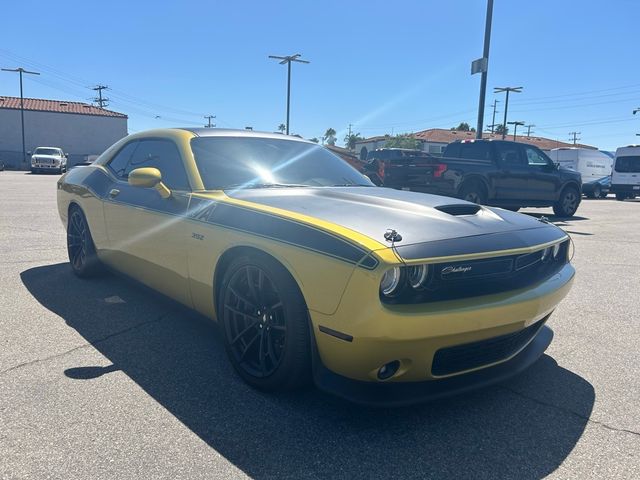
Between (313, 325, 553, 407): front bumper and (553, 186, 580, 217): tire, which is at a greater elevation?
(553, 186, 580, 217): tire

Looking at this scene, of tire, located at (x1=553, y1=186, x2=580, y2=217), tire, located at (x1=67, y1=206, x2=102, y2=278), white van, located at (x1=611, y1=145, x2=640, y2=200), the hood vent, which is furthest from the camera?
white van, located at (x1=611, y1=145, x2=640, y2=200)

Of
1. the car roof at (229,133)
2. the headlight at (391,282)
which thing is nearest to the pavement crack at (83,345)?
the car roof at (229,133)

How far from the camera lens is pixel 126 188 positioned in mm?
3947

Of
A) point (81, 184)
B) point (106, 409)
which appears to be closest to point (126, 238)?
point (81, 184)

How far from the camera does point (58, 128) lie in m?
50.9

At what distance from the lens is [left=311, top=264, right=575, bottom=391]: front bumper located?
6.77 feet

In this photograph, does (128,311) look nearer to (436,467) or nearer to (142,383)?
(142,383)

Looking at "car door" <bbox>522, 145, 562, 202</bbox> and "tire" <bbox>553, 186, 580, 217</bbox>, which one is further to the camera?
"tire" <bbox>553, 186, 580, 217</bbox>

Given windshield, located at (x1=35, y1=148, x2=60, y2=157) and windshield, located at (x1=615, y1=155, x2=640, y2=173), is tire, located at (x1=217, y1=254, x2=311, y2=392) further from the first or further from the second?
windshield, located at (x1=35, y1=148, x2=60, y2=157)

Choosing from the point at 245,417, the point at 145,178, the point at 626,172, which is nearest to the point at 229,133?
the point at 145,178

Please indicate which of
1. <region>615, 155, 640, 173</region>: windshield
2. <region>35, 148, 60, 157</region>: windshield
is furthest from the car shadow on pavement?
<region>35, 148, 60, 157</region>: windshield

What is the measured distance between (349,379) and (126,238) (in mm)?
2316

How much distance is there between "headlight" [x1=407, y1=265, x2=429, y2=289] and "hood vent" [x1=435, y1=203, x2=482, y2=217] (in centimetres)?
67

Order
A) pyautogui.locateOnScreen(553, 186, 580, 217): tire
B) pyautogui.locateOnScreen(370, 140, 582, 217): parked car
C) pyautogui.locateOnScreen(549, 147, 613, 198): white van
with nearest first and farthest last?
pyautogui.locateOnScreen(370, 140, 582, 217): parked car, pyautogui.locateOnScreen(553, 186, 580, 217): tire, pyautogui.locateOnScreen(549, 147, 613, 198): white van
